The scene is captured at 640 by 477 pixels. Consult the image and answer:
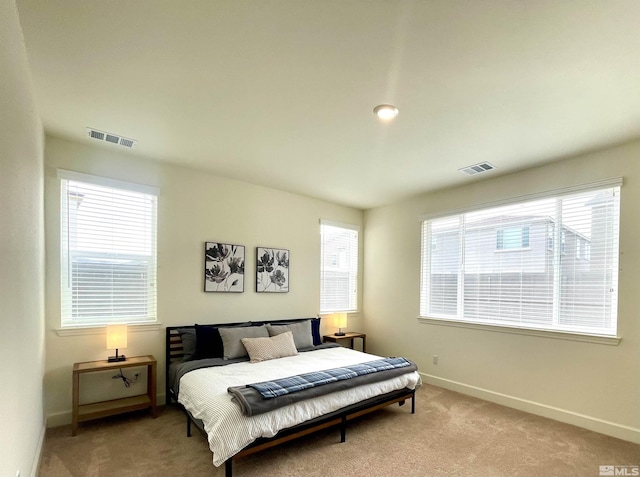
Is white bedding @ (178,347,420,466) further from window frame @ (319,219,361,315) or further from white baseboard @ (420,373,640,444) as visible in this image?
window frame @ (319,219,361,315)

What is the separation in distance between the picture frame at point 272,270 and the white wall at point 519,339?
1.59m

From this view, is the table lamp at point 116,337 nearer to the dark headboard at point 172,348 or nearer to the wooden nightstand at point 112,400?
the wooden nightstand at point 112,400

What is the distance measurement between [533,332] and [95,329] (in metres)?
4.48

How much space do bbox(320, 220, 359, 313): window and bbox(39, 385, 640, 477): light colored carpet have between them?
2.17 meters

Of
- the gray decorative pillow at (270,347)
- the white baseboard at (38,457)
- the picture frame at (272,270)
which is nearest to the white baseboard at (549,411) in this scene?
the gray decorative pillow at (270,347)

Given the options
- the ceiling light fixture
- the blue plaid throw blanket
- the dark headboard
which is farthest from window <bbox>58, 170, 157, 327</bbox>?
the ceiling light fixture

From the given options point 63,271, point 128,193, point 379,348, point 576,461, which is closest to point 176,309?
point 63,271

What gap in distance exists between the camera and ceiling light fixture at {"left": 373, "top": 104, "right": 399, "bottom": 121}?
2.48 metres

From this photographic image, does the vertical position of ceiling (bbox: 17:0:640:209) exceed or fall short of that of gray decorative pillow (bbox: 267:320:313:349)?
it exceeds it

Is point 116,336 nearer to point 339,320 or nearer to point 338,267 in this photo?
point 339,320

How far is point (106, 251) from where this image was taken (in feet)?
11.4

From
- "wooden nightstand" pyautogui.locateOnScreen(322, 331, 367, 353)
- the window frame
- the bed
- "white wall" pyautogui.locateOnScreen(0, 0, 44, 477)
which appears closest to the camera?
"white wall" pyautogui.locateOnScreen(0, 0, 44, 477)

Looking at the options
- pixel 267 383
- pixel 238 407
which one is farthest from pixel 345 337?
pixel 238 407

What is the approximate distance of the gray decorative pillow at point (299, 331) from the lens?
4.12m
